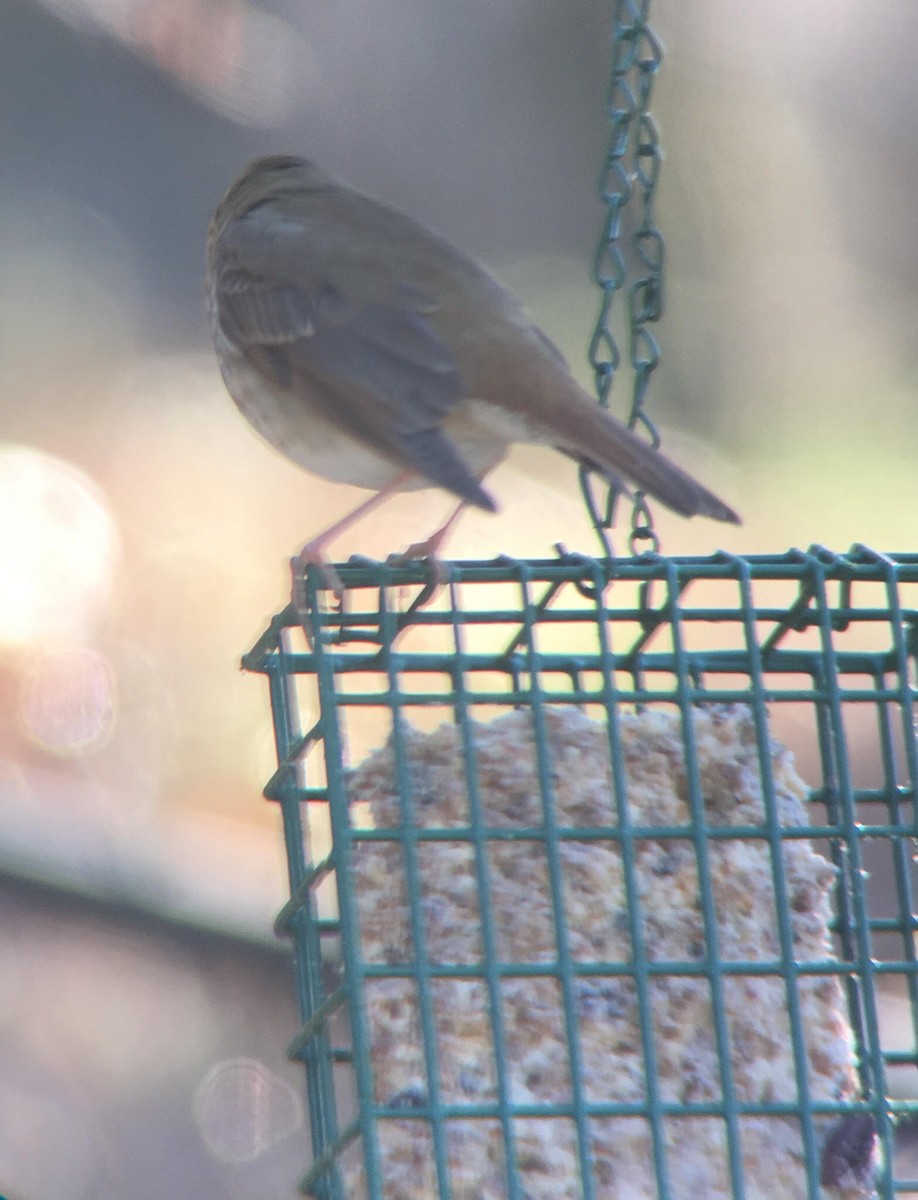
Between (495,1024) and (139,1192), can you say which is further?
(139,1192)

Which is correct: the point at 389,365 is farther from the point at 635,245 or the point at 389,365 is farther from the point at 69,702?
the point at 69,702

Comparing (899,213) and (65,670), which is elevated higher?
(899,213)

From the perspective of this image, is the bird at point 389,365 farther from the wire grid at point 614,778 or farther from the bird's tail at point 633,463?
the wire grid at point 614,778

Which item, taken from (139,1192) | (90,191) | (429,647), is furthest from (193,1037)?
(90,191)

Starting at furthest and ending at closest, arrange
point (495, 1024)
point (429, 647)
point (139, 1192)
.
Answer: point (429, 647) → point (139, 1192) → point (495, 1024)

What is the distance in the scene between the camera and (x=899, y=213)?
20.3 ft

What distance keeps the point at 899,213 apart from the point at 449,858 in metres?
4.04

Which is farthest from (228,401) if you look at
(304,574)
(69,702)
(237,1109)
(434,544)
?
(304,574)

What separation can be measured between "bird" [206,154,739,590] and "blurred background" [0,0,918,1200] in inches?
42.2

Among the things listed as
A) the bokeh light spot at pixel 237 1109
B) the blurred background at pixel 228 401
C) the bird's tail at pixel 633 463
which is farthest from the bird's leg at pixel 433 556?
the bokeh light spot at pixel 237 1109

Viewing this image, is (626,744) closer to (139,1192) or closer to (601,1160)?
(601,1160)

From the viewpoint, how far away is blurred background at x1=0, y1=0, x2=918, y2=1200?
4.20 meters

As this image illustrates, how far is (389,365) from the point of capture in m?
3.20

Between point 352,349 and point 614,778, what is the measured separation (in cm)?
100
